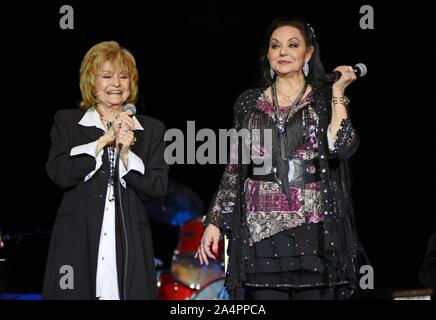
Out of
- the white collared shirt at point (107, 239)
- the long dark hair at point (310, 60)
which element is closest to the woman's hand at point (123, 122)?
the white collared shirt at point (107, 239)

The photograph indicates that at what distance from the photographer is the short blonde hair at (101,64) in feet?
11.0

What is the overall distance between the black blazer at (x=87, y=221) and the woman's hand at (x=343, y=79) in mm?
775

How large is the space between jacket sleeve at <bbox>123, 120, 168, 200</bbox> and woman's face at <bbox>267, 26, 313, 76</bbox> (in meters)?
0.58

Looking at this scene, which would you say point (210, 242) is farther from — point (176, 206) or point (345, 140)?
point (176, 206)

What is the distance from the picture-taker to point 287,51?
3156 mm

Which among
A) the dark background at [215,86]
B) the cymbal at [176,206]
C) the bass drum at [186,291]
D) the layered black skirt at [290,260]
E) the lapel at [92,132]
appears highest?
the dark background at [215,86]

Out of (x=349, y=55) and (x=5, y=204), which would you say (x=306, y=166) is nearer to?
(x=349, y=55)

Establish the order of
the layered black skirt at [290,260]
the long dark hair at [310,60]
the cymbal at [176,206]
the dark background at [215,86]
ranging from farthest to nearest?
the cymbal at [176,206] → the dark background at [215,86] → the long dark hair at [310,60] → the layered black skirt at [290,260]

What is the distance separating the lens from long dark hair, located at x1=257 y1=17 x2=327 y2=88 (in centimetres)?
319

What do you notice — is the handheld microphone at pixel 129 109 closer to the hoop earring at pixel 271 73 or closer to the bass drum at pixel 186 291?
the hoop earring at pixel 271 73

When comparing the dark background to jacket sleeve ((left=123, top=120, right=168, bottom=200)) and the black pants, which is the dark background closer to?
jacket sleeve ((left=123, top=120, right=168, bottom=200))

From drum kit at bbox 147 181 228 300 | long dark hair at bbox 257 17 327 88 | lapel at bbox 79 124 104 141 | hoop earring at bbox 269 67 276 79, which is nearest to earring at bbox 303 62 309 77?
long dark hair at bbox 257 17 327 88

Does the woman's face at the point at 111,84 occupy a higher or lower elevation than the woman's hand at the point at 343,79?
higher

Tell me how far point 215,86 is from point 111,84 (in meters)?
2.58
